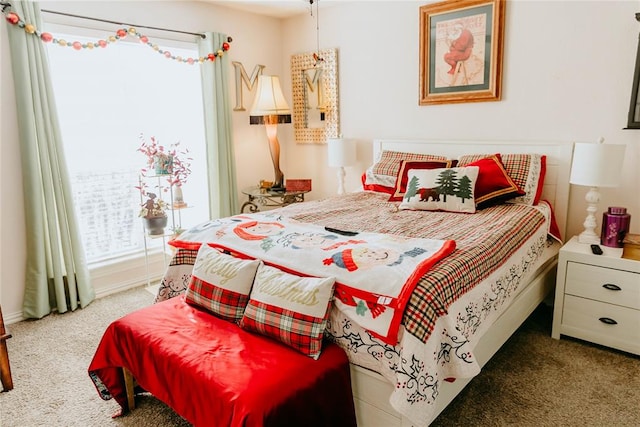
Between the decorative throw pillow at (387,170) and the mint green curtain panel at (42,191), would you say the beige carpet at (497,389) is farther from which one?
the decorative throw pillow at (387,170)

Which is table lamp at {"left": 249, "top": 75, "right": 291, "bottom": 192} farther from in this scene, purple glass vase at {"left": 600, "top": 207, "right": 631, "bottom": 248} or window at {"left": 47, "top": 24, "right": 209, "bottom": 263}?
purple glass vase at {"left": 600, "top": 207, "right": 631, "bottom": 248}

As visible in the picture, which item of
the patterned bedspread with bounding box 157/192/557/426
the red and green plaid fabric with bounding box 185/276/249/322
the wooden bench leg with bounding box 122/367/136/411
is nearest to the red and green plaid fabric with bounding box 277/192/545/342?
the patterned bedspread with bounding box 157/192/557/426

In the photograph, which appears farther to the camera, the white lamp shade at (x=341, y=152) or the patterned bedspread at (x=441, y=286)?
the white lamp shade at (x=341, y=152)

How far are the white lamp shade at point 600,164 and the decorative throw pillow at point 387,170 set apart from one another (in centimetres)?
100

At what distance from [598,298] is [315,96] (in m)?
2.87

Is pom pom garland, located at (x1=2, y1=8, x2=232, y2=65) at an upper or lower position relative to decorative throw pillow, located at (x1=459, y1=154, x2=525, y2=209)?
upper

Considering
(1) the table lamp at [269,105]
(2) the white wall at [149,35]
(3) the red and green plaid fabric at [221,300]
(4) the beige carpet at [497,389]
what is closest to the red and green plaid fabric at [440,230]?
(4) the beige carpet at [497,389]

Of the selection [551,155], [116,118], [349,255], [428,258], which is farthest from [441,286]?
[116,118]

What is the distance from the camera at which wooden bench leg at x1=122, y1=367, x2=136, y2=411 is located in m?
1.96

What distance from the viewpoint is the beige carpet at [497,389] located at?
1.96m

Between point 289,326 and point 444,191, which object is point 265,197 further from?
point 289,326

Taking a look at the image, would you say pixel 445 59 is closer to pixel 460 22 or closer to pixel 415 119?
pixel 460 22

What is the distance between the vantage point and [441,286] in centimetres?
162

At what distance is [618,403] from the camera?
203 cm
